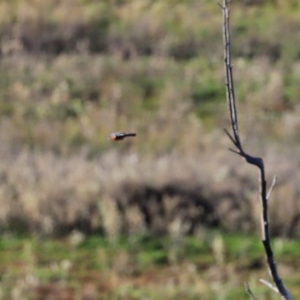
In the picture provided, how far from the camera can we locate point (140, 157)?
28.8 feet

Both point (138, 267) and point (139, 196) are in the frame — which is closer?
point (138, 267)

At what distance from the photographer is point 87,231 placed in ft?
22.5

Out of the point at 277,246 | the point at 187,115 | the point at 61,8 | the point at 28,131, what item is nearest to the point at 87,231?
the point at 277,246

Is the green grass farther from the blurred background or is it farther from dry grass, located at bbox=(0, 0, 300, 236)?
dry grass, located at bbox=(0, 0, 300, 236)

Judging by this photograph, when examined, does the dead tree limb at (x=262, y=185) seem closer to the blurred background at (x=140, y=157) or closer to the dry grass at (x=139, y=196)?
the blurred background at (x=140, y=157)

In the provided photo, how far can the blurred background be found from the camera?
6090 millimetres

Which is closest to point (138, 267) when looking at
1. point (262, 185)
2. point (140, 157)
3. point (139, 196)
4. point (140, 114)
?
point (139, 196)

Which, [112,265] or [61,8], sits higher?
[61,8]

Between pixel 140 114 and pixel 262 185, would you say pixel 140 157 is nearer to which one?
pixel 140 114

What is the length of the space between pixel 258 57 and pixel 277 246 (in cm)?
837

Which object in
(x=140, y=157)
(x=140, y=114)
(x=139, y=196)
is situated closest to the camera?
(x=139, y=196)

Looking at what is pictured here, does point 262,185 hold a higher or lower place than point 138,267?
higher

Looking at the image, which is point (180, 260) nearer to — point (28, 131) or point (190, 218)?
point (190, 218)

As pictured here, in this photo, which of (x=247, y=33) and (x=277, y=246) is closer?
(x=277, y=246)
